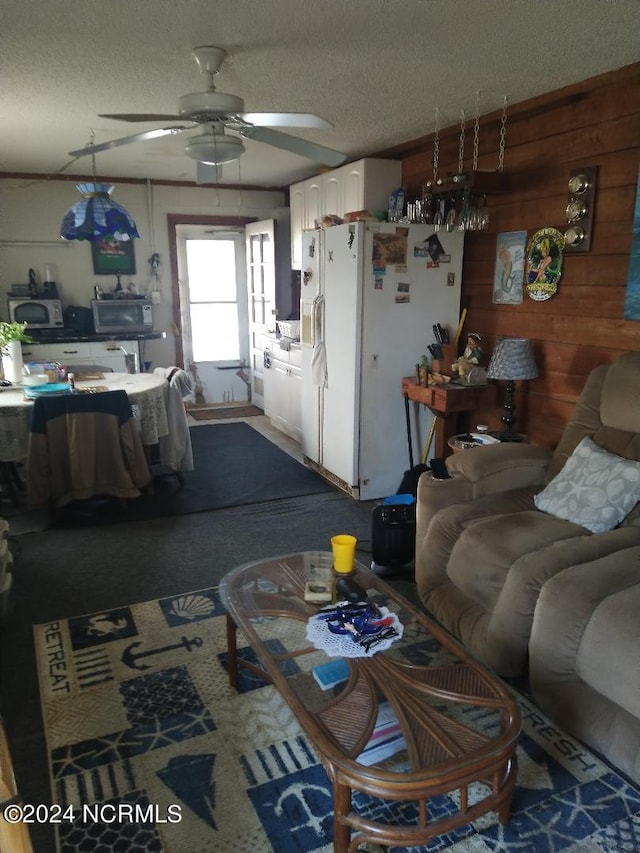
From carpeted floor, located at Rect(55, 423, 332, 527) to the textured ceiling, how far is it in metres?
2.28

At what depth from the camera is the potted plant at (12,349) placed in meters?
3.82

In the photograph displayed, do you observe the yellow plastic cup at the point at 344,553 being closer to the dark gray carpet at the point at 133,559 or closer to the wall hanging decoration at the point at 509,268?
the dark gray carpet at the point at 133,559

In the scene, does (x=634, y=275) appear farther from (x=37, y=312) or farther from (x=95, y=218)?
(x=37, y=312)

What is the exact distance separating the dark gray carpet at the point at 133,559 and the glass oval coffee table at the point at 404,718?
0.88 metres

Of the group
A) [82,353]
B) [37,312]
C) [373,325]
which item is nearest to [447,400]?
[373,325]

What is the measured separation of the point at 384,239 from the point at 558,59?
132cm

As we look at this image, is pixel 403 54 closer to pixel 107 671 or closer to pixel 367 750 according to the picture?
pixel 367 750

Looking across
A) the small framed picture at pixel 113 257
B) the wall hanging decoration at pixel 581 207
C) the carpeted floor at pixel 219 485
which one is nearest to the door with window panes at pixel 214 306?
the small framed picture at pixel 113 257

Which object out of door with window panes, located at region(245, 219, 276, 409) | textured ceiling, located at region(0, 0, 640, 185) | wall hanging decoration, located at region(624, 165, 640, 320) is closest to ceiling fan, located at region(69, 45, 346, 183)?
textured ceiling, located at region(0, 0, 640, 185)

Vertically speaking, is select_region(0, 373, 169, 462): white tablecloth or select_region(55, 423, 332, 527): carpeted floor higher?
select_region(0, 373, 169, 462): white tablecloth

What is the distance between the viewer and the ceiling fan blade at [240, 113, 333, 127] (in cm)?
227

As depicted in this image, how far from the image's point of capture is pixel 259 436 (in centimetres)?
548

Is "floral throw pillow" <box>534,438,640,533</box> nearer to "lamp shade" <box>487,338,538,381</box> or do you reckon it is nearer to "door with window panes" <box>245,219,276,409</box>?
"lamp shade" <box>487,338,538,381</box>

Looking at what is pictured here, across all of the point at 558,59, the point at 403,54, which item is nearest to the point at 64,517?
the point at 403,54
